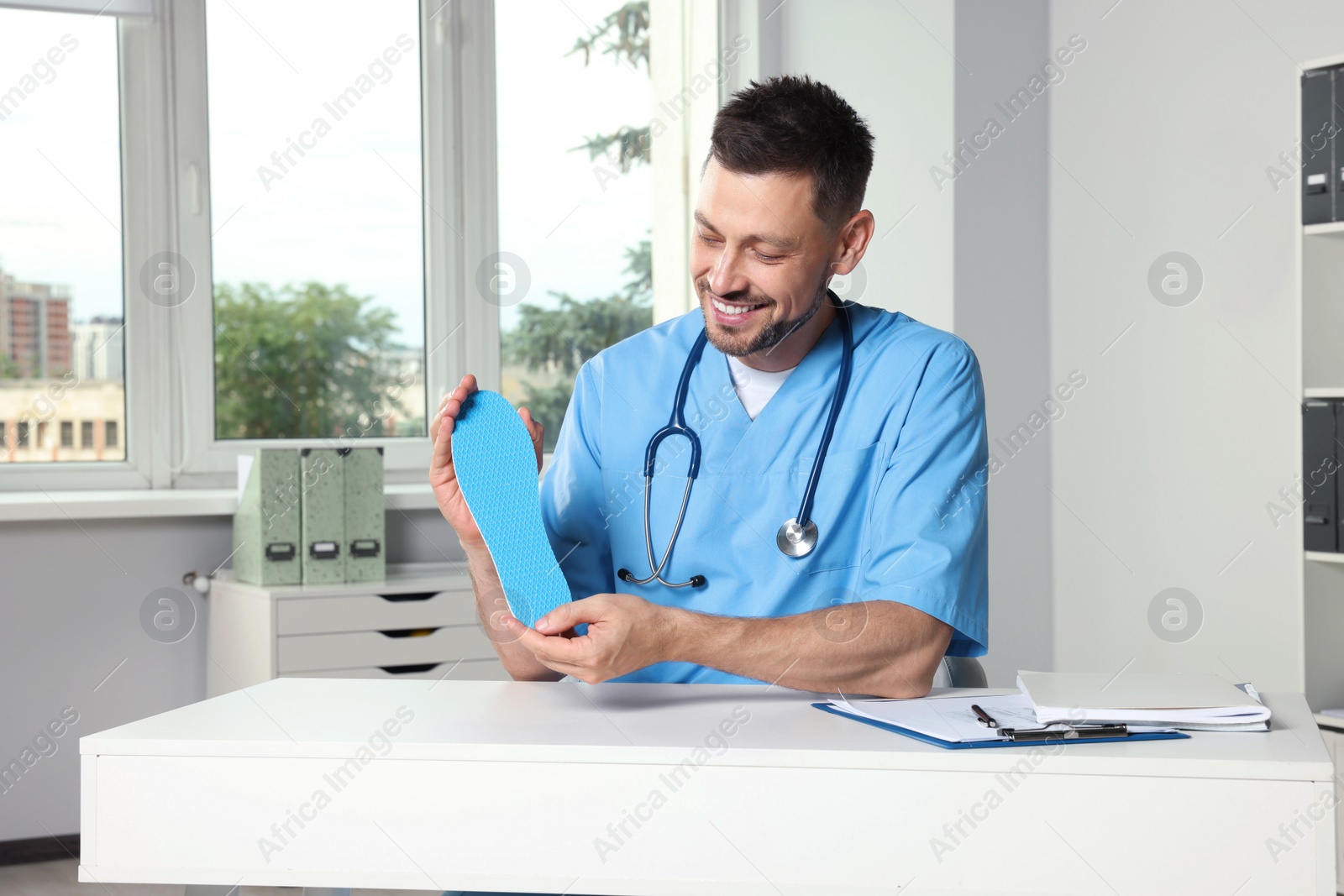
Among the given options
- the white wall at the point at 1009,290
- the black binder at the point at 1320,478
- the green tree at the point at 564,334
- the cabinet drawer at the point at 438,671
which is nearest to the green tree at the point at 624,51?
the green tree at the point at 564,334

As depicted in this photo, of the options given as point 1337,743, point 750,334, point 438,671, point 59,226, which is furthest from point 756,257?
point 59,226

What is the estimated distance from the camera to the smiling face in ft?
4.59

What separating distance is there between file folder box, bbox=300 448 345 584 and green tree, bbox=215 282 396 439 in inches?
23.2

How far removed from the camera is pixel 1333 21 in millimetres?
2395

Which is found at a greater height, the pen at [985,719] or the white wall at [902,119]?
the white wall at [902,119]

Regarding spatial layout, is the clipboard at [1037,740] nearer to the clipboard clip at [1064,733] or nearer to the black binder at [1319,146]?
the clipboard clip at [1064,733]

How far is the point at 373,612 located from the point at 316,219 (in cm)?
115

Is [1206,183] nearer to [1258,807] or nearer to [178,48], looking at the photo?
[1258,807]

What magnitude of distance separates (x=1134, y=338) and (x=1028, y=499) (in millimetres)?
473

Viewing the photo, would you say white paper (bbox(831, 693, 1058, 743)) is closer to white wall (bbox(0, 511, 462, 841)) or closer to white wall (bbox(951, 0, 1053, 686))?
white wall (bbox(951, 0, 1053, 686))

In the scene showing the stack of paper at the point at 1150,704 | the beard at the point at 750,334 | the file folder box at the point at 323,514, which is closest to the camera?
the stack of paper at the point at 1150,704

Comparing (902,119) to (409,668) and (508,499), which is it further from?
(508,499)

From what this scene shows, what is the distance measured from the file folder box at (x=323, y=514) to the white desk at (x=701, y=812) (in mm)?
1668

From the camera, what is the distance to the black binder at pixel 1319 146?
213 centimetres
